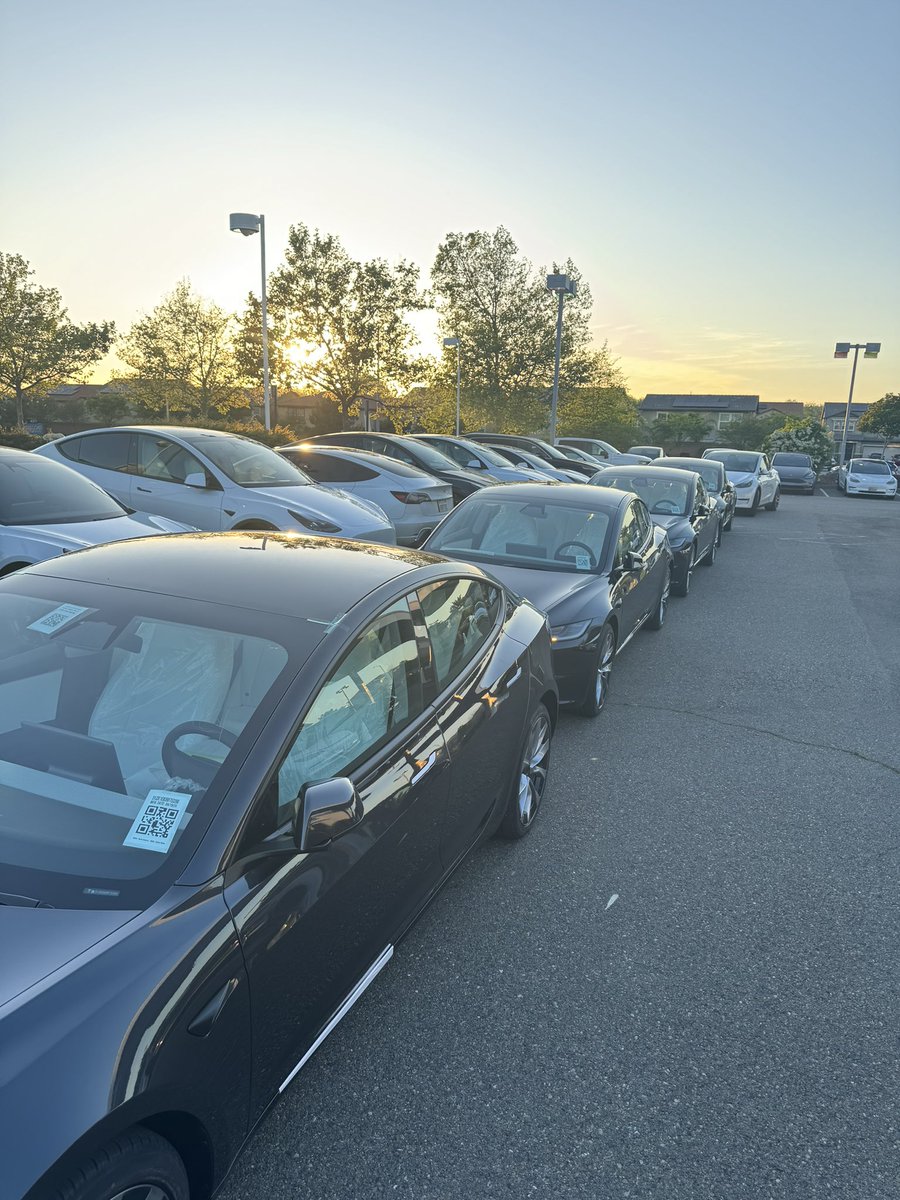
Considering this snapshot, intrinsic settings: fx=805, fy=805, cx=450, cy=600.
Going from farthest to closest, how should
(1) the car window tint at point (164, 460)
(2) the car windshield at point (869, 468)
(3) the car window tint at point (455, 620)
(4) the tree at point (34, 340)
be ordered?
(4) the tree at point (34, 340) < (2) the car windshield at point (869, 468) < (1) the car window tint at point (164, 460) < (3) the car window tint at point (455, 620)

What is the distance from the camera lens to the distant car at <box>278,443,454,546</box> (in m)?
11.2

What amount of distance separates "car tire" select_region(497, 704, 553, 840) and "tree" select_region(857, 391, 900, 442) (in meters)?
78.6

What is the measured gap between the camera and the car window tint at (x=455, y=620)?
3074 millimetres

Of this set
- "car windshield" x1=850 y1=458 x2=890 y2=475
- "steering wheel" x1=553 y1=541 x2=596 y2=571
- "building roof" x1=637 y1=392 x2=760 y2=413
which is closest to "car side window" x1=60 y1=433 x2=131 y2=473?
"steering wheel" x1=553 y1=541 x2=596 y2=571

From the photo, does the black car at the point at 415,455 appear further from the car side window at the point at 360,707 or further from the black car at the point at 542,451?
the car side window at the point at 360,707

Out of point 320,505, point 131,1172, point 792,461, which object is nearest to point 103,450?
point 320,505

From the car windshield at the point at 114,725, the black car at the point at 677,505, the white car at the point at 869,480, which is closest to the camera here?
the car windshield at the point at 114,725

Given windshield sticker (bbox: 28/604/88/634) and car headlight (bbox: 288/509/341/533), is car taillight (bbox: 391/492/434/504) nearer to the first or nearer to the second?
car headlight (bbox: 288/509/341/533)

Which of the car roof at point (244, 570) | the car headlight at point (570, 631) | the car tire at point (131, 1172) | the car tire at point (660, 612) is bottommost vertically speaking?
the car tire at point (660, 612)

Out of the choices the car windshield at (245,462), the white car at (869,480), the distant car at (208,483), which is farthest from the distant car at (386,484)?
the white car at (869,480)

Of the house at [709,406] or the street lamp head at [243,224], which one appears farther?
the house at [709,406]

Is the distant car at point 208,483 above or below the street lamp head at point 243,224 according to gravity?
below

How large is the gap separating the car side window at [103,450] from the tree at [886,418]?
76.3 meters

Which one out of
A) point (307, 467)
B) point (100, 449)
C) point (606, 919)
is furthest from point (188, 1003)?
point (307, 467)
